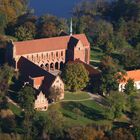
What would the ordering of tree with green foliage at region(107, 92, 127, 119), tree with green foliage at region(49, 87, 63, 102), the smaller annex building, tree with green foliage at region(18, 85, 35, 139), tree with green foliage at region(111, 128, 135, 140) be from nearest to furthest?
tree with green foliage at region(111, 128, 135, 140) < tree with green foliage at region(18, 85, 35, 139) < tree with green foliage at region(107, 92, 127, 119) < tree with green foliage at region(49, 87, 63, 102) < the smaller annex building

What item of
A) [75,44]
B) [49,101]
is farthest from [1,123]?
[75,44]

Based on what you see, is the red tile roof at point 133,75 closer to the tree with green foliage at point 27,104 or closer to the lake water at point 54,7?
the tree with green foliage at point 27,104

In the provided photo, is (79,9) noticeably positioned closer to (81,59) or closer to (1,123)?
(81,59)

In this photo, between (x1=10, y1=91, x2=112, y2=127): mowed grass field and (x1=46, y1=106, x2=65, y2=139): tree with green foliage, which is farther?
(x1=10, y1=91, x2=112, y2=127): mowed grass field

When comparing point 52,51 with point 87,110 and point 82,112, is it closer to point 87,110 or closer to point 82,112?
point 87,110

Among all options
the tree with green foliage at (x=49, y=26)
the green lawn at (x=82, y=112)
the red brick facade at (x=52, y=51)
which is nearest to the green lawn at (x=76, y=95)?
the green lawn at (x=82, y=112)

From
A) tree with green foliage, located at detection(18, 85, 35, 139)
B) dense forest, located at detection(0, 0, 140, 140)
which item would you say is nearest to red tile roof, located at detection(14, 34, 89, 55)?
dense forest, located at detection(0, 0, 140, 140)

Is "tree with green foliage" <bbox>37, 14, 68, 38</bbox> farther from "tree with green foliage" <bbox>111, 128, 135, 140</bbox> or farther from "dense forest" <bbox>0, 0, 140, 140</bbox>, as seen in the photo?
"tree with green foliage" <bbox>111, 128, 135, 140</bbox>
